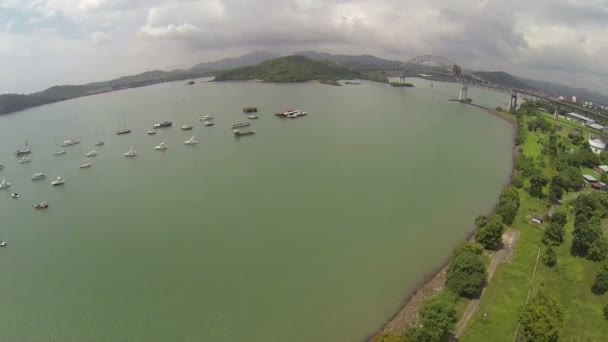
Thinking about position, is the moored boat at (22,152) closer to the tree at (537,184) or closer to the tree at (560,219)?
the tree at (537,184)

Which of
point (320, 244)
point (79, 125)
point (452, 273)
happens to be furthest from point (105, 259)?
point (79, 125)

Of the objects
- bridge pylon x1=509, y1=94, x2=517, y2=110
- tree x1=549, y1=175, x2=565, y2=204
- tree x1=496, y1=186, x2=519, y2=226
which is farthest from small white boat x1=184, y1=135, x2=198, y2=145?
bridge pylon x1=509, y1=94, x2=517, y2=110

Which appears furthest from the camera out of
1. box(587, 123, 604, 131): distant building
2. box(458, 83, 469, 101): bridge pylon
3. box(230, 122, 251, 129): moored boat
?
box(458, 83, 469, 101): bridge pylon

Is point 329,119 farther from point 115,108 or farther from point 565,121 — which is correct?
point 115,108

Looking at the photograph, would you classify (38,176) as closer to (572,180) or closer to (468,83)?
(572,180)

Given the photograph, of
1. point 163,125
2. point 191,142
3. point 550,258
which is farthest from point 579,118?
point 163,125

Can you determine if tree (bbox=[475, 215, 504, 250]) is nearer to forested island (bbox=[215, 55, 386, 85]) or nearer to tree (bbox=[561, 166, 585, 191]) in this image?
tree (bbox=[561, 166, 585, 191])
